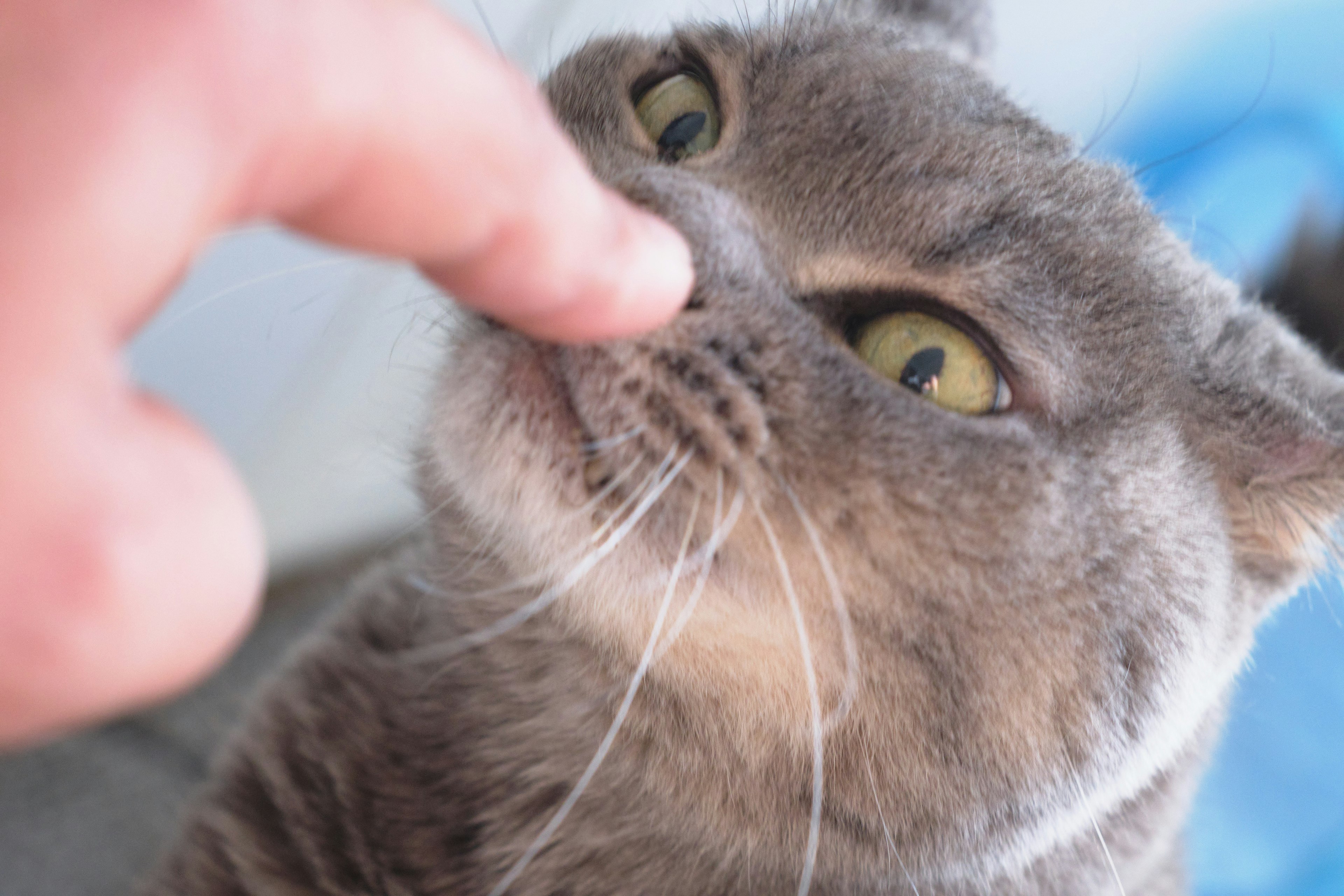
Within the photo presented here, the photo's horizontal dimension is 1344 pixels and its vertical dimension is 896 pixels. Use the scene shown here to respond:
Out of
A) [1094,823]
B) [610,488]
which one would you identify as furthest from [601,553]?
[1094,823]

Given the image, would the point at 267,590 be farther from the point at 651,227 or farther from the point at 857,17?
the point at 651,227

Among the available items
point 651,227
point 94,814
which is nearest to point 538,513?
point 651,227

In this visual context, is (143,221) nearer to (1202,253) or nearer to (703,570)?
(703,570)

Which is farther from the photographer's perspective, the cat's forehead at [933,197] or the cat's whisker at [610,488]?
the cat's forehead at [933,197]

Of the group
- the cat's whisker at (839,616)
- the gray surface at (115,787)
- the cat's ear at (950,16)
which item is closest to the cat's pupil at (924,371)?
the cat's whisker at (839,616)

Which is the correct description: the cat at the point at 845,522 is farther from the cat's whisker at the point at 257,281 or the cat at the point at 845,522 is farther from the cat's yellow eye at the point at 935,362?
the cat's whisker at the point at 257,281

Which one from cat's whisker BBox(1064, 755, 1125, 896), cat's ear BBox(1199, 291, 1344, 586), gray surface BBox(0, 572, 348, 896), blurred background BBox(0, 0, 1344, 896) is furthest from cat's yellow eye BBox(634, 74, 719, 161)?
gray surface BBox(0, 572, 348, 896)

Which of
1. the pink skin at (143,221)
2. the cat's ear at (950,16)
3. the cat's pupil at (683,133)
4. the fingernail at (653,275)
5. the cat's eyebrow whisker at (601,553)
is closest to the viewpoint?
the pink skin at (143,221)
